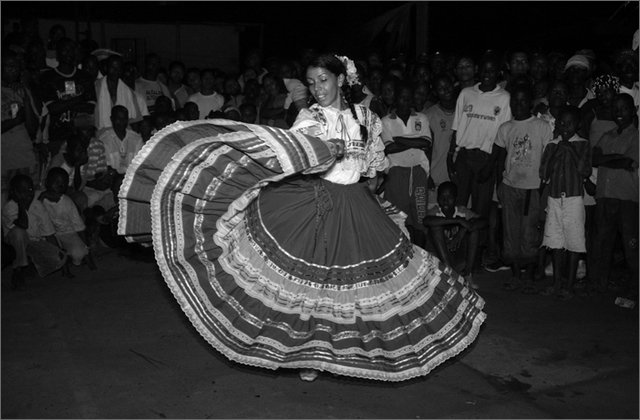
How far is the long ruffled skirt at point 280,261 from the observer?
462 centimetres

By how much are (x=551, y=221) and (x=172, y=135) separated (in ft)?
11.8

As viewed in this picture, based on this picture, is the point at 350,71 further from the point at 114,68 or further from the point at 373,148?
the point at 114,68

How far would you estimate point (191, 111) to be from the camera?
885cm

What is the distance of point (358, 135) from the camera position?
17.0 feet

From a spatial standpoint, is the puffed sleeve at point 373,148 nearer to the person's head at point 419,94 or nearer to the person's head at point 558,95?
the person's head at point 558,95

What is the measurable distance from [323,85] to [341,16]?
13.2m

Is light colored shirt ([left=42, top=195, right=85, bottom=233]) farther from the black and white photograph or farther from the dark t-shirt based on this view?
the dark t-shirt

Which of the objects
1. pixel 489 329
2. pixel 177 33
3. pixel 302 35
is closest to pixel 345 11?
pixel 302 35

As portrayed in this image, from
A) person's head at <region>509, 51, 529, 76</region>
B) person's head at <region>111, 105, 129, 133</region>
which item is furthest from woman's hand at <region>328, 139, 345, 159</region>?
person's head at <region>111, 105, 129, 133</region>

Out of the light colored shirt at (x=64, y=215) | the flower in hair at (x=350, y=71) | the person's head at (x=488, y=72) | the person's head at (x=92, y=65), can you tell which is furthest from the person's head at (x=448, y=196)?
the person's head at (x=92, y=65)

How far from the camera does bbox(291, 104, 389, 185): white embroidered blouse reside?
5.01 m

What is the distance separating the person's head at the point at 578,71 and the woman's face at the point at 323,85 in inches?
142

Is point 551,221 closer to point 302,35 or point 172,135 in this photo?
point 172,135

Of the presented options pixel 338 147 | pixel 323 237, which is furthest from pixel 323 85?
pixel 323 237
